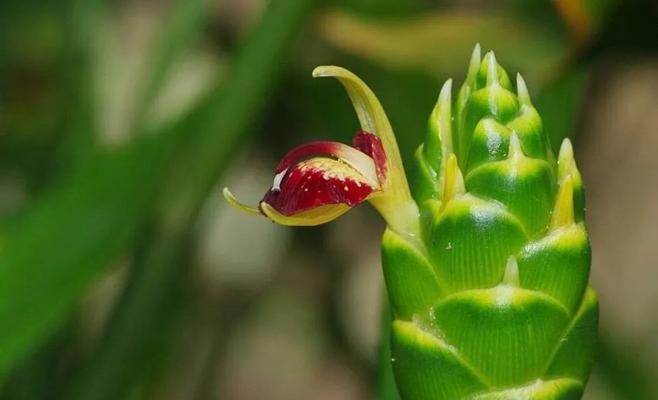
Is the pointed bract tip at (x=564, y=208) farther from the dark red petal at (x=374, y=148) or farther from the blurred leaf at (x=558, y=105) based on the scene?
the blurred leaf at (x=558, y=105)

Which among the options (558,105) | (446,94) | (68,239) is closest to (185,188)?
(68,239)

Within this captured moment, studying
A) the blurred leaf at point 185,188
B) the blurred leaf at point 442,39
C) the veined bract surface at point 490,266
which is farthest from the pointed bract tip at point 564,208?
the blurred leaf at point 442,39

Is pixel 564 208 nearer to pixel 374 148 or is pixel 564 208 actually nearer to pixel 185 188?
pixel 374 148

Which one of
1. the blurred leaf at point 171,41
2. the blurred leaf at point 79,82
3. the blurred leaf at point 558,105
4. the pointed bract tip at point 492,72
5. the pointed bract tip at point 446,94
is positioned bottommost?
the blurred leaf at point 79,82

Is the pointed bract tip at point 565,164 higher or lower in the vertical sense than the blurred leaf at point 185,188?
higher

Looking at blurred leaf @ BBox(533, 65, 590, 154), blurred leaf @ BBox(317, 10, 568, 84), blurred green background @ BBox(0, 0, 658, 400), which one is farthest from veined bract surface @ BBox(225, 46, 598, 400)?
blurred leaf @ BBox(317, 10, 568, 84)

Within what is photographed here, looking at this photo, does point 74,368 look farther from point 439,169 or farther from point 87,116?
point 439,169

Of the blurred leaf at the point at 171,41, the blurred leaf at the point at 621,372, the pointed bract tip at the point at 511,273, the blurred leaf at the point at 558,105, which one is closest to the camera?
the pointed bract tip at the point at 511,273
